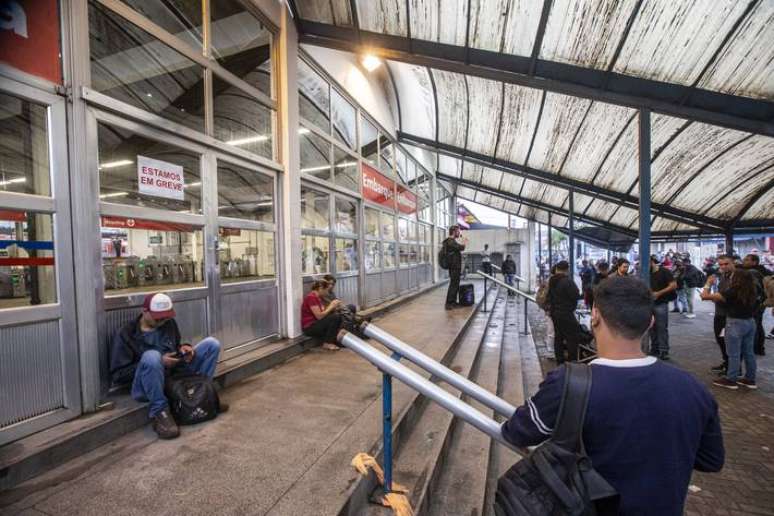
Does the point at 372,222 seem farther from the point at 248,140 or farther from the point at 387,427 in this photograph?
the point at 387,427

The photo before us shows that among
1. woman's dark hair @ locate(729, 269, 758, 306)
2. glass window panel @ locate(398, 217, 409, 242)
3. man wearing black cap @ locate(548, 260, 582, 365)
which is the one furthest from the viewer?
glass window panel @ locate(398, 217, 409, 242)

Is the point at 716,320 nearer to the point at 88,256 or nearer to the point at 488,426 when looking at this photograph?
the point at 488,426

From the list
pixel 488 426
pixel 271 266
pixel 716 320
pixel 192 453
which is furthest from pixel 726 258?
pixel 192 453

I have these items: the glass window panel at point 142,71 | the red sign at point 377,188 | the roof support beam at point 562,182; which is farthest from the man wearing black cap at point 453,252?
the glass window panel at point 142,71

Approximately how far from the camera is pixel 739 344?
448cm

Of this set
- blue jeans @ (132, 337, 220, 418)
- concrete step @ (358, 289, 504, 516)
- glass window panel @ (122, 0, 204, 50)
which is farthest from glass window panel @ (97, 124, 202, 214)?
concrete step @ (358, 289, 504, 516)

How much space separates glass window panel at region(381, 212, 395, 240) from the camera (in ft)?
28.4

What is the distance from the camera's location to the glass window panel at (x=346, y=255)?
6429 mm

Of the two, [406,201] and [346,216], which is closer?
[346,216]

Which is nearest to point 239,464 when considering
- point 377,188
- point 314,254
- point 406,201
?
point 314,254

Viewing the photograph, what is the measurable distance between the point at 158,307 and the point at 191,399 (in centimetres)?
73

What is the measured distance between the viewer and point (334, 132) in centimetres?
638

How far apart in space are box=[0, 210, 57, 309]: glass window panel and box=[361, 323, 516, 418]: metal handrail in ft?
7.28

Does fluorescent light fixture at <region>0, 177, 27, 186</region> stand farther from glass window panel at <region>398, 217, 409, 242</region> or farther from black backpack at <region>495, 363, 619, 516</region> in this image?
glass window panel at <region>398, 217, 409, 242</region>
